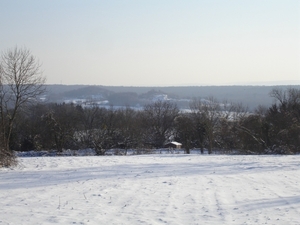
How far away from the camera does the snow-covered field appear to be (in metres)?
8.51

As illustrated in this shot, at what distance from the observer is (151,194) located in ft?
36.6

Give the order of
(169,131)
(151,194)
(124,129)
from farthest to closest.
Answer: (169,131)
(124,129)
(151,194)

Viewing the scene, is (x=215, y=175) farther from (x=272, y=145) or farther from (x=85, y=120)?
(x=85, y=120)

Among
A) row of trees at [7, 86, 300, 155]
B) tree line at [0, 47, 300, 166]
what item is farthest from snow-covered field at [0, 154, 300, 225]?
row of trees at [7, 86, 300, 155]

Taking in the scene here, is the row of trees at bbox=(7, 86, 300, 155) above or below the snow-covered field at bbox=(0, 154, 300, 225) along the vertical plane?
below

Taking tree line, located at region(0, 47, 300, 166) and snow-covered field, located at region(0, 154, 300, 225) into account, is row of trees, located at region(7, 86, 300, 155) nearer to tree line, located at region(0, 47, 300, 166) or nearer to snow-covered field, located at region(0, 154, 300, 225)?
tree line, located at region(0, 47, 300, 166)

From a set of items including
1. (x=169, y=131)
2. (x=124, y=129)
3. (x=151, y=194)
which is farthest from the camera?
(x=169, y=131)

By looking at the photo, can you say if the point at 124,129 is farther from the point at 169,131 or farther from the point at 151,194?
the point at 151,194

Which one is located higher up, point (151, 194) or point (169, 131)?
point (151, 194)

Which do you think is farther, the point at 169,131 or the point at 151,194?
the point at 169,131

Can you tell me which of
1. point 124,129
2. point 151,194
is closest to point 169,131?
point 124,129

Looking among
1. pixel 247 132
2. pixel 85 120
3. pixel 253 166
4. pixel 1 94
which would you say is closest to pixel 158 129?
pixel 85 120

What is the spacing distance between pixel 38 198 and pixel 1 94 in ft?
58.3

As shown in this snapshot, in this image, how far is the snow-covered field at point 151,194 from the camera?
851 cm
